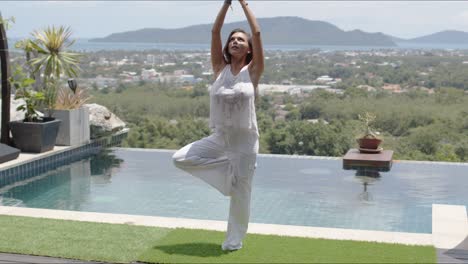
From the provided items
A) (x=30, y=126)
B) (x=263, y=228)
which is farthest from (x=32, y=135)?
(x=263, y=228)

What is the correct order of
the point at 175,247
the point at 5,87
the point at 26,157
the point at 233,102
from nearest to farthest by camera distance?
the point at 233,102
the point at 175,247
the point at 26,157
the point at 5,87

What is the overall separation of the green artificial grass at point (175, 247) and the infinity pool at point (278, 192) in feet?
5.51

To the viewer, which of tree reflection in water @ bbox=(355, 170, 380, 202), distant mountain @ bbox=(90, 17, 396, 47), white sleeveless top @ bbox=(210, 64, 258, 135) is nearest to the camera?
white sleeveless top @ bbox=(210, 64, 258, 135)

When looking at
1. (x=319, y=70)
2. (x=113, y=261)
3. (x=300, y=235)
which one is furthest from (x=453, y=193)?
(x=319, y=70)

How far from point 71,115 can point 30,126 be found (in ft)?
3.37

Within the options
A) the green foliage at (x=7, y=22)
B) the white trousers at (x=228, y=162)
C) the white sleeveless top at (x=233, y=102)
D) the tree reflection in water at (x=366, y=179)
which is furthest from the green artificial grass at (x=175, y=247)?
the green foliage at (x=7, y=22)

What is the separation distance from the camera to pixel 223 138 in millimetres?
4941

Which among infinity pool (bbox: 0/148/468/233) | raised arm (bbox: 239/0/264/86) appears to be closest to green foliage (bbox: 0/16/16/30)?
infinity pool (bbox: 0/148/468/233)

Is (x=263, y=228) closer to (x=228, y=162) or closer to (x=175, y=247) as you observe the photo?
(x=175, y=247)

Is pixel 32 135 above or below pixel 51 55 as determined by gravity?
below

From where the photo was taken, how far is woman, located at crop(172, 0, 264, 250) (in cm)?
482

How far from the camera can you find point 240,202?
4973mm

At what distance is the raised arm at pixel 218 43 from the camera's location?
4887 mm

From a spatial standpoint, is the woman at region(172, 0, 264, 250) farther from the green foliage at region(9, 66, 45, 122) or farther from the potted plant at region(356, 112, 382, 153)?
the green foliage at region(9, 66, 45, 122)
